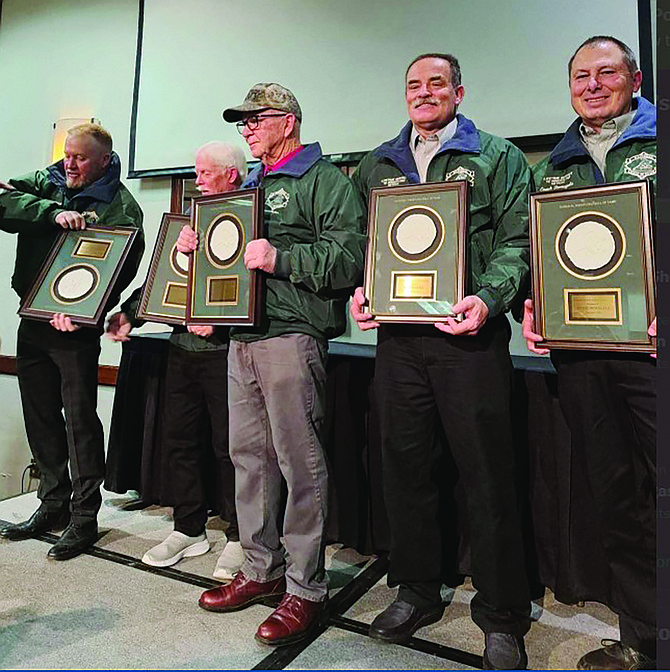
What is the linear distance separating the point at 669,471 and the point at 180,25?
3.48 meters

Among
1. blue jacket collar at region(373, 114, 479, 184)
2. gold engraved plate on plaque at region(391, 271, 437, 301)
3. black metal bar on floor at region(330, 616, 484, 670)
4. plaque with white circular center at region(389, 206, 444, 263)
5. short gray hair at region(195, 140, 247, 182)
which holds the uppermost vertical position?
short gray hair at region(195, 140, 247, 182)

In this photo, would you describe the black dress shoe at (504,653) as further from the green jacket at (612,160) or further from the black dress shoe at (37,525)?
the black dress shoe at (37,525)

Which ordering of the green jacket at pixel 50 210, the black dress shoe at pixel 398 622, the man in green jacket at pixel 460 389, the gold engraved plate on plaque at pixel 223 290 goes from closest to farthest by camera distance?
the man in green jacket at pixel 460 389
the black dress shoe at pixel 398 622
the gold engraved plate on plaque at pixel 223 290
the green jacket at pixel 50 210

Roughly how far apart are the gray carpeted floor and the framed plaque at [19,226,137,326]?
2.76 feet

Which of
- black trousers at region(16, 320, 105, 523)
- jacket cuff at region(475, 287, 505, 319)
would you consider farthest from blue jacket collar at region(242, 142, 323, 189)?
black trousers at region(16, 320, 105, 523)

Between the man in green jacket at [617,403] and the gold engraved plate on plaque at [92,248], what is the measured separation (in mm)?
1490

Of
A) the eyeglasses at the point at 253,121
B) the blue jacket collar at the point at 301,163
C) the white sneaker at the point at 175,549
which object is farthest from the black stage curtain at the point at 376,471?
the eyeglasses at the point at 253,121

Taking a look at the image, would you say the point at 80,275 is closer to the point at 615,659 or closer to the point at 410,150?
the point at 410,150

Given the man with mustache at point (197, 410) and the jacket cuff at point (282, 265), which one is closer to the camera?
the jacket cuff at point (282, 265)

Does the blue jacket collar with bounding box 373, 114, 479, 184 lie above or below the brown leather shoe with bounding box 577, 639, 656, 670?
above

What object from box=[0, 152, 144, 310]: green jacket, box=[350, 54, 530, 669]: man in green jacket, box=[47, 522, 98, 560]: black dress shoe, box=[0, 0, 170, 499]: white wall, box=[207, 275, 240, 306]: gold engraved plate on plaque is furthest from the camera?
box=[0, 0, 170, 499]: white wall

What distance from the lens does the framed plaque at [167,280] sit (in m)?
2.16

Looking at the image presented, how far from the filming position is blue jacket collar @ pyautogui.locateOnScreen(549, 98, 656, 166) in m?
1.40

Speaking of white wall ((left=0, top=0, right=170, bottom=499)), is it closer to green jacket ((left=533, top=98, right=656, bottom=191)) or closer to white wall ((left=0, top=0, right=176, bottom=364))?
white wall ((left=0, top=0, right=176, bottom=364))
